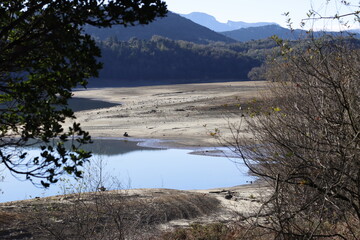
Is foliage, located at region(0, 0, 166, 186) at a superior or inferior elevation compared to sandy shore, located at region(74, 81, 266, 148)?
superior

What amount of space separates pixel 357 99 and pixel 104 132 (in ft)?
84.4

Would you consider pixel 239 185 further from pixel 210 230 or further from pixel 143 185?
pixel 210 230

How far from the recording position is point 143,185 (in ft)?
60.7

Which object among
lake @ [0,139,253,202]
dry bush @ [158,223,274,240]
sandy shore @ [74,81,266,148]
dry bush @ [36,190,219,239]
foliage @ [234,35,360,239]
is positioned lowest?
lake @ [0,139,253,202]

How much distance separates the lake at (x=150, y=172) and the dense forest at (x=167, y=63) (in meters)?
60.7

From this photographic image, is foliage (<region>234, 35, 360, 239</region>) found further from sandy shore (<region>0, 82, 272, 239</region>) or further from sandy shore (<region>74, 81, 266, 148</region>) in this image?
sandy shore (<region>74, 81, 266, 148</region>)

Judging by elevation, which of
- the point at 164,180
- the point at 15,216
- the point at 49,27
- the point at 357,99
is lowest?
the point at 164,180

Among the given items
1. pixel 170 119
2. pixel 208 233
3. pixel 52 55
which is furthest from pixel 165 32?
pixel 52 55

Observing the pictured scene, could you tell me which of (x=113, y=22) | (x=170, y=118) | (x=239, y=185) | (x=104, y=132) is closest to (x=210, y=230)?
(x=113, y=22)

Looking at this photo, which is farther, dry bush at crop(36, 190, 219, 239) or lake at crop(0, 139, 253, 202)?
lake at crop(0, 139, 253, 202)

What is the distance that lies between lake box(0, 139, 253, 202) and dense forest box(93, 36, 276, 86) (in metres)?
60.7

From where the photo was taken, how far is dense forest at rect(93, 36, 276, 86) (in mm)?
89062

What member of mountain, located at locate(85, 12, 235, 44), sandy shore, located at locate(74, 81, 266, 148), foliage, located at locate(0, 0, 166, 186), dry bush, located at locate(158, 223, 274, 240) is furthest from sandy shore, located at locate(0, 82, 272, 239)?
mountain, located at locate(85, 12, 235, 44)

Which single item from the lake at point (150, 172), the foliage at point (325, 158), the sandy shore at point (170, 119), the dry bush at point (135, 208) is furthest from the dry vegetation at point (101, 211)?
Answer: the sandy shore at point (170, 119)
